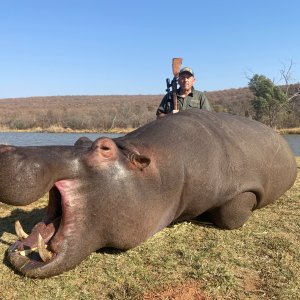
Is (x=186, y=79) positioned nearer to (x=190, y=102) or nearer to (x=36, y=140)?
(x=190, y=102)

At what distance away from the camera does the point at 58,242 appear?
321cm

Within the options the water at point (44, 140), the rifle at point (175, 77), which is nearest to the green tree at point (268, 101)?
the water at point (44, 140)

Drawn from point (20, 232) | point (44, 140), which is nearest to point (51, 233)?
point (20, 232)

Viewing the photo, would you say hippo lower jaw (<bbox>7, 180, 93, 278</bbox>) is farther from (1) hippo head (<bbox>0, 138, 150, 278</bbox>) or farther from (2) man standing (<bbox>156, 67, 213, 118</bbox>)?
(2) man standing (<bbox>156, 67, 213, 118</bbox>)

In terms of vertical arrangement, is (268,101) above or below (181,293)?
above

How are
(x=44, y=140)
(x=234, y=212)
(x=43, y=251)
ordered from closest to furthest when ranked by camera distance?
(x=43, y=251), (x=234, y=212), (x=44, y=140)

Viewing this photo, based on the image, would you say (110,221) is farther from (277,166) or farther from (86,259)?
(277,166)

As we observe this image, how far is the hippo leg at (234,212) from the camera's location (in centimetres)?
454

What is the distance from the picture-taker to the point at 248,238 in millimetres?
4398

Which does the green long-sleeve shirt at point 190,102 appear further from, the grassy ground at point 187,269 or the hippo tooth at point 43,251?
the hippo tooth at point 43,251

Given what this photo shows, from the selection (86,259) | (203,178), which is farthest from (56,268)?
(203,178)

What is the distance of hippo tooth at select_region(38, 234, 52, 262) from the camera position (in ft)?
9.97

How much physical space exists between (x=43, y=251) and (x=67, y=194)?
0.44m

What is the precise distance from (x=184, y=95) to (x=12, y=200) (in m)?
5.33
